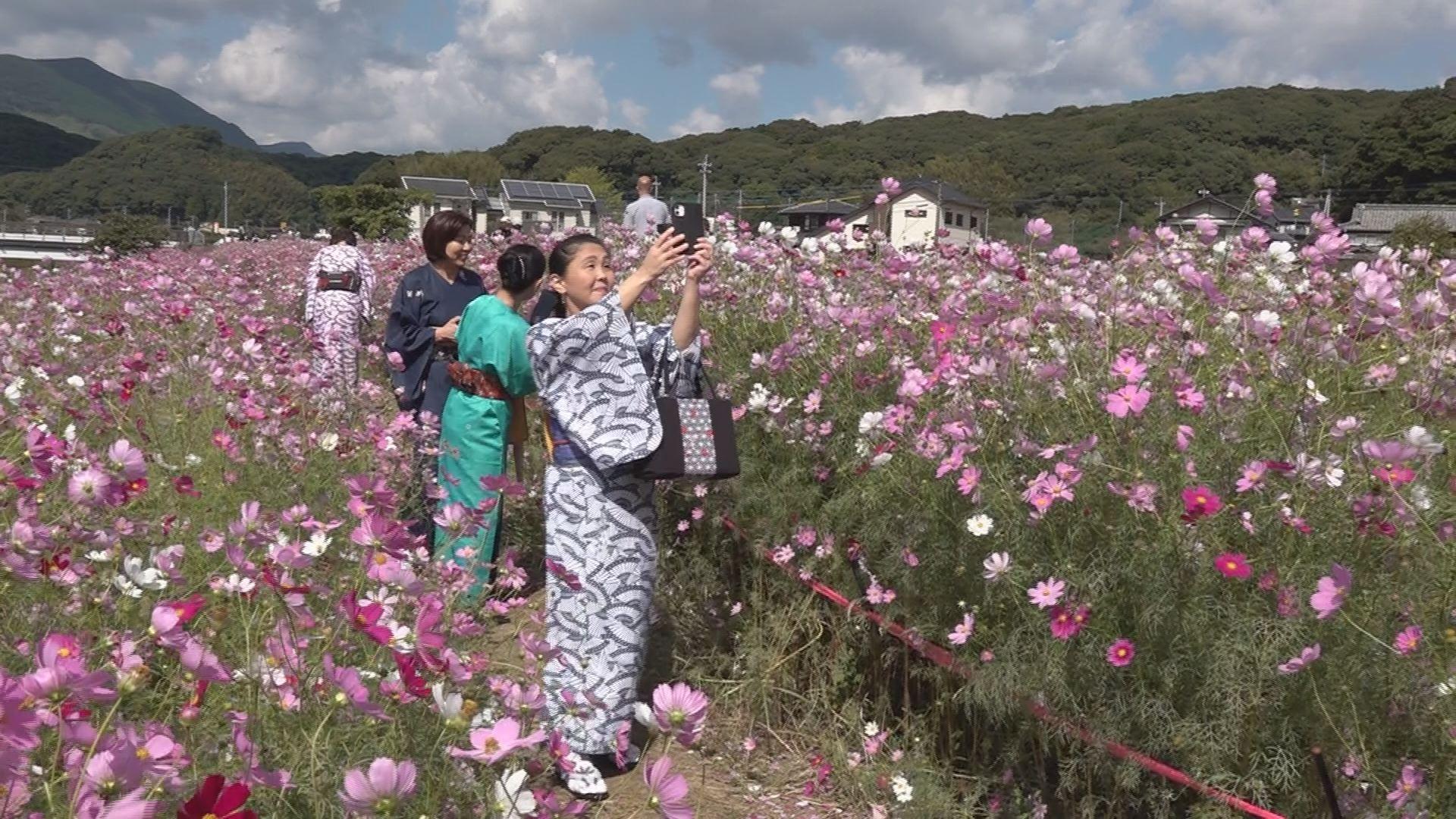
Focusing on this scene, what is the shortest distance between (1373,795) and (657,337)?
1786mm

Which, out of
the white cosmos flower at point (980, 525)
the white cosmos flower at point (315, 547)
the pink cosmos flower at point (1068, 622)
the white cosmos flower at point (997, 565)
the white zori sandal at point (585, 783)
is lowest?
the white zori sandal at point (585, 783)

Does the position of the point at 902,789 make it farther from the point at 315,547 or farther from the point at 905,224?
the point at 905,224

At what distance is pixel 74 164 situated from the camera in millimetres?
115625

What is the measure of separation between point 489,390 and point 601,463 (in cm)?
100

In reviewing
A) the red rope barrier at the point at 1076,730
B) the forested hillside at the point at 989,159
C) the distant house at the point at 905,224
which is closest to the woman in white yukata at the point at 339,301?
the distant house at the point at 905,224

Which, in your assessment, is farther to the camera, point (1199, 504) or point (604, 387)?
point (604, 387)

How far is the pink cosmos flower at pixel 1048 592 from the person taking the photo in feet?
6.84

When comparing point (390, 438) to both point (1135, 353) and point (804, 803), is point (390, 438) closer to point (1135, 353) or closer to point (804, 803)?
point (804, 803)

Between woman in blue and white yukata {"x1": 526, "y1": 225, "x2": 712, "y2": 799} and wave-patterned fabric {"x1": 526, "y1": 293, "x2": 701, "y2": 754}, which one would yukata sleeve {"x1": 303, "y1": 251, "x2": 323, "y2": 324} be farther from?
wave-patterned fabric {"x1": 526, "y1": 293, "x2": 701, "y2": 754}

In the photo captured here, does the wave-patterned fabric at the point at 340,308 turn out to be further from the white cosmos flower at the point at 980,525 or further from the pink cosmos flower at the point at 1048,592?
the pink cosmos flower at the point at 1048,592

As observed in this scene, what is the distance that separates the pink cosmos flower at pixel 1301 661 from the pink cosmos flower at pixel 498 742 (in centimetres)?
125

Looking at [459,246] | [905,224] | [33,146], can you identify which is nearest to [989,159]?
[905,224]

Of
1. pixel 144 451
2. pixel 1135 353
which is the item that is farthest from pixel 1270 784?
pixel 144 451

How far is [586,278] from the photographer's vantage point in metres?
2.77
